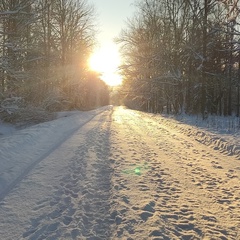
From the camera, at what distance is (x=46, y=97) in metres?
24.2

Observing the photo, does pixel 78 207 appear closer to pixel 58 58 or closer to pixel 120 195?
pixel 120 195

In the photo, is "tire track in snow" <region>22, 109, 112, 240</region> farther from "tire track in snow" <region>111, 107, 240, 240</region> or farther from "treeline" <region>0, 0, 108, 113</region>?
"treeline" <region>0, 0, 108, 113</region>

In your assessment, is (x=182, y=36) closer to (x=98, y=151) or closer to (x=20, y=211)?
(x=98, y=151)

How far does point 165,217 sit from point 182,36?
26.3 m

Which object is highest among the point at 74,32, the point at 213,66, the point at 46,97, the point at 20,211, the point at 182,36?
the point at 74,32

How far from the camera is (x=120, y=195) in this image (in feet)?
15.9

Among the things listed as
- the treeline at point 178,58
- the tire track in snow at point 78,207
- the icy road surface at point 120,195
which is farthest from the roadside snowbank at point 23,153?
the treeline at point 178,58

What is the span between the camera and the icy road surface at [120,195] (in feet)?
12.0

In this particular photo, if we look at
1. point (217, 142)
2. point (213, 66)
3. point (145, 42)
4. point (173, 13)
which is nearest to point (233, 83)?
point (213, 66)

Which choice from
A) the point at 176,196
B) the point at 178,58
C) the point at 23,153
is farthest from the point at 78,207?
the point at 178,58

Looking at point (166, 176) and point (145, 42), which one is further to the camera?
point (145, 42)

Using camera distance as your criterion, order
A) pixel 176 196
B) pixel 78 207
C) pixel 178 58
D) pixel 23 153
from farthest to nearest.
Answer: pixel 178 58 → pixel 23 153 → pixel 176 196 → pixel 78 207

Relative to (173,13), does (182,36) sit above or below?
below

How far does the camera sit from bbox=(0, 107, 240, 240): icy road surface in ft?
12.0
